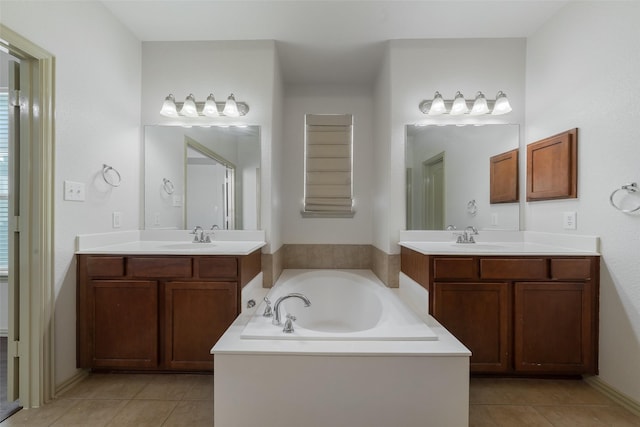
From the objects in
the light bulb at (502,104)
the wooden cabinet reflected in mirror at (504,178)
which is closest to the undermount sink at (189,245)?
the wooden cabinet reflected in mirror at (504,178)

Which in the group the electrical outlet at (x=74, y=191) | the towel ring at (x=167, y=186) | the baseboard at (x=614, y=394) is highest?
the towel ring at (x=167, y=186)

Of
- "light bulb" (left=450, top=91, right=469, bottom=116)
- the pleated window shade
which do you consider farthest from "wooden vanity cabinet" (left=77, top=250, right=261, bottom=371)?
"light bulb" (left=450, top=91, right=469, bottom=116)

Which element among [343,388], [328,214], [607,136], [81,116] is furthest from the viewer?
[328,214]

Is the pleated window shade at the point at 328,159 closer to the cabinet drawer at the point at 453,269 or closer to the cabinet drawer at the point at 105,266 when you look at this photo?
the cabinet drawer at the point at 453,269

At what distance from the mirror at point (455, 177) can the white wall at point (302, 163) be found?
73cm

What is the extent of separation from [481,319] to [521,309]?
25cm

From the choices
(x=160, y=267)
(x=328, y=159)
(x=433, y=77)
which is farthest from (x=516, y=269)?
(x=160, y=267)

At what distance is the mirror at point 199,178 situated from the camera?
8.45ft

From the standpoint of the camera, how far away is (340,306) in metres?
2.64

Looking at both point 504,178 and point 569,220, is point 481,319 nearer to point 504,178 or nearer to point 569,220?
point 569,220

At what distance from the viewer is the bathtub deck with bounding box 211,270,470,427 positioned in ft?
4.39

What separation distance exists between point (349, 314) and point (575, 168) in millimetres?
1940

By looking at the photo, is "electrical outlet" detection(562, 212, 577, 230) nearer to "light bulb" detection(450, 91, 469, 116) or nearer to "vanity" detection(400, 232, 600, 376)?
"vanity" detection(400, 232, 600, 376)

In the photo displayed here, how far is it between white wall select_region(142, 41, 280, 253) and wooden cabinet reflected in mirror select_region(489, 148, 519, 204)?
1846mm
